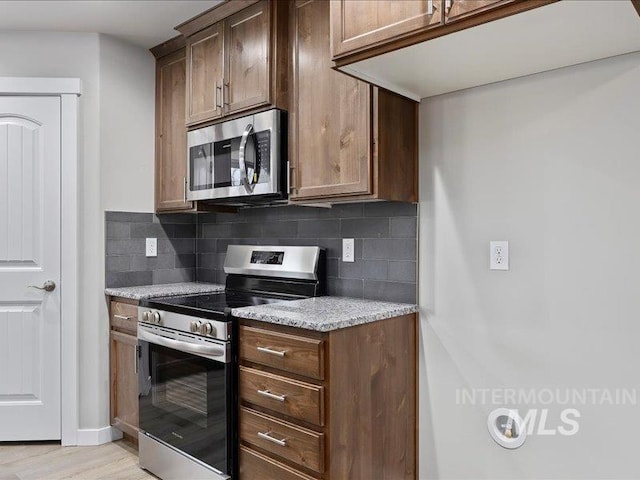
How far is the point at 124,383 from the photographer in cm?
293

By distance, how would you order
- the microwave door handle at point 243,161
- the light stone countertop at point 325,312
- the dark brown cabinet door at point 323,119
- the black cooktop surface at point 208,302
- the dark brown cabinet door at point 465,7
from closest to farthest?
the dark brown cabinet door at point 465,7 → the light stone countertop at point 325,312 → the dark brown cabinet door at point 323,119 → the black cooktop surface at point 208,302 → the microwave door handle at point 243,161

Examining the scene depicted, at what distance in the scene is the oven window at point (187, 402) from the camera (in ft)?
7.04

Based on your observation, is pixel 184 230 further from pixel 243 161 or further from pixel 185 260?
pixel 243 161

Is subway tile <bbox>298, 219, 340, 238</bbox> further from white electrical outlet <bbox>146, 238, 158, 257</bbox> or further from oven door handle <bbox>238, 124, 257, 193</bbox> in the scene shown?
white electrical outlet <bbox>146, 238, 158, 257</bbox>

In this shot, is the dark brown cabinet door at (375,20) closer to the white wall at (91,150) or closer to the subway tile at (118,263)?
the white wall at (91,150)

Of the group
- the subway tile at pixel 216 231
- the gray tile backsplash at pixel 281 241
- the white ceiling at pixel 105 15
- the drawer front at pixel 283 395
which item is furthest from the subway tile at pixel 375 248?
the white ceiling at pixel 105 15

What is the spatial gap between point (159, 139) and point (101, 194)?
530mm

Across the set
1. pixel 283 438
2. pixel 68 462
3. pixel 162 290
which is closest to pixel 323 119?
pixel 283 438

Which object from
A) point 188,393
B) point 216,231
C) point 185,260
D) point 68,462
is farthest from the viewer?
point 185,260

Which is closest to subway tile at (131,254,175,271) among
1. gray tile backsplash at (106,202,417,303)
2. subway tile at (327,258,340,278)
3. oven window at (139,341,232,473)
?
gray tile backsplash at (106,202,417,303)

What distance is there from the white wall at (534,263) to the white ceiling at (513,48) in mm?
109

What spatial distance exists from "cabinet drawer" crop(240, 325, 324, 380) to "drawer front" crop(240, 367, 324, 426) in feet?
0.16

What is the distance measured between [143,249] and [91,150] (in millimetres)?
689

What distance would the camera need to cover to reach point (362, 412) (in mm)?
1926
